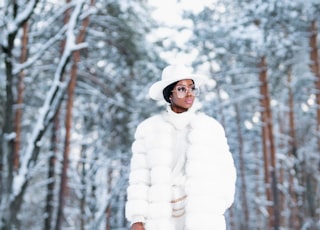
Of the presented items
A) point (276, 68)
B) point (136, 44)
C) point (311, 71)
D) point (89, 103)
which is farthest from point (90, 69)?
point (311, 71)

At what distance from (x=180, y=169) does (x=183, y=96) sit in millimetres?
421

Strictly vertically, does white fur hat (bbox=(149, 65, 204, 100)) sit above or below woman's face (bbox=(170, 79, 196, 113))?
above

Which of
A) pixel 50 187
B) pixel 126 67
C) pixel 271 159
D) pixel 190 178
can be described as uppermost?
pixel 126 67

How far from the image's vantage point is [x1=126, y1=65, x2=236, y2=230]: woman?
278 cm

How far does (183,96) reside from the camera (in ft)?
9.87

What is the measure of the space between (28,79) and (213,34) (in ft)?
16.6

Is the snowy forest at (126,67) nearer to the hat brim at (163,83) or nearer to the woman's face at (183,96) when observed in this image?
the hat brim at (163,83)

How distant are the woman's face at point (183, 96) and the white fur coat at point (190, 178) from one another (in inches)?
2.6

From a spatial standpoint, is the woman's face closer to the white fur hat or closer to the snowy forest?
the white fur hat

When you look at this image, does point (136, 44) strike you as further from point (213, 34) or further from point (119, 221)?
point (119, 221)

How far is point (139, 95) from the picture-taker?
567 inches

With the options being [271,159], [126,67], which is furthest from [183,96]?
[271,159]

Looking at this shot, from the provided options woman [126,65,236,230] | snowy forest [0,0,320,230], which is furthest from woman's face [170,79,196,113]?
snowy forest [0,0,320,230]

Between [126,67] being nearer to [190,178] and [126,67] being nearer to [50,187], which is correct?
[50,187]
